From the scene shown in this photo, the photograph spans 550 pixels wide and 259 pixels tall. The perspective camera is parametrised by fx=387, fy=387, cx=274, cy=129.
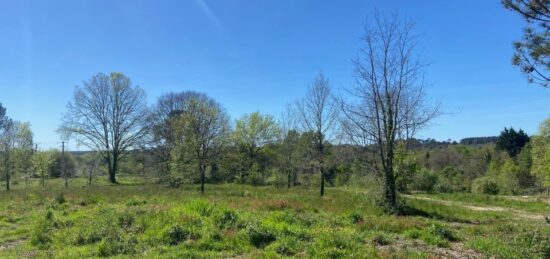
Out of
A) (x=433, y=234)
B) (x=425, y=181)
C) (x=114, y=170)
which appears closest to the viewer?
(x=433, y=234)

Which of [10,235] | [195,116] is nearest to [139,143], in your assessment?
[195,116]

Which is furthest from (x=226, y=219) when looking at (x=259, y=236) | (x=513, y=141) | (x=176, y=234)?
(x=513, y=141)

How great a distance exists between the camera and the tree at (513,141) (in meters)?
64.7

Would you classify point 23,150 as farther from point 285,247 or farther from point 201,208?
point 285,247

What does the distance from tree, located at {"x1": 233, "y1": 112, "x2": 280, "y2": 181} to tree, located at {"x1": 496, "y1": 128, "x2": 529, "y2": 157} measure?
4045cm

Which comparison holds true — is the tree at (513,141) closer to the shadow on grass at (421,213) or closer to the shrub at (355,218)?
the shadow on grass at (421,213)

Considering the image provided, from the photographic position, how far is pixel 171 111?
53.0 m

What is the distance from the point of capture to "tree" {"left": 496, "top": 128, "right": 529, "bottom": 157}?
212 ft

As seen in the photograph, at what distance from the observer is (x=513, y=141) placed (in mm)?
65250

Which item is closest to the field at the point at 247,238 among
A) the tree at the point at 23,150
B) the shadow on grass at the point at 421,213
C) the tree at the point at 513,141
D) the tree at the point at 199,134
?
the shadow on grass at the point at 421,213

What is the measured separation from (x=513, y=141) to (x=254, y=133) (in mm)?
44110

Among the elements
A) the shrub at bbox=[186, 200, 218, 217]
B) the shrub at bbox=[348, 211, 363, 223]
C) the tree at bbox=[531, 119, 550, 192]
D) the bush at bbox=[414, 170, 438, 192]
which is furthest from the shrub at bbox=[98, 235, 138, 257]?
the tree at bbox=[531, 119, 550, 192]

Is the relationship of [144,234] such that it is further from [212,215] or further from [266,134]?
[266,134]

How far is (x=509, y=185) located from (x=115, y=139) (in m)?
46.5
